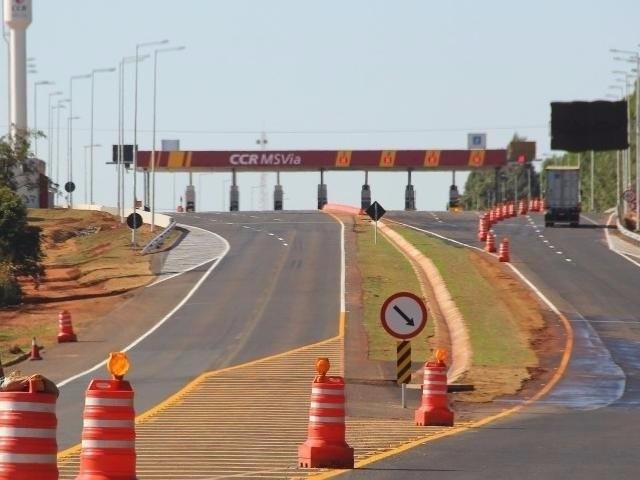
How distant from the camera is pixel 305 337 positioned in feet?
164

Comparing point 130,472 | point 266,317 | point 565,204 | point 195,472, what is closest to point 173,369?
point 266,317

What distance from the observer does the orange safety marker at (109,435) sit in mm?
14492

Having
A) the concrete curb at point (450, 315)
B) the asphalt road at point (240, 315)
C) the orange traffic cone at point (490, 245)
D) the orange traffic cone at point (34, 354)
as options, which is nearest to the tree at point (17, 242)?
the asphalt road at point (240, 315)

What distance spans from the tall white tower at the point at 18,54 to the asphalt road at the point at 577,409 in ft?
212

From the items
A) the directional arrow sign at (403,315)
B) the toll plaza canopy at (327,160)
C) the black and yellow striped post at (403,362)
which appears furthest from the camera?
the toll plaza canopy at (327,160)

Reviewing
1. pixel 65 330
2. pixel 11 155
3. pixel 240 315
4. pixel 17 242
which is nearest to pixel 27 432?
pixel 65 330

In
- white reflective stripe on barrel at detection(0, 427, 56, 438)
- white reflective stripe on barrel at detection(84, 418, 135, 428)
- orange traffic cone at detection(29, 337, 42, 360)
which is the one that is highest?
white reflective stripe on barrel at detection(0, 427, 56, 438)

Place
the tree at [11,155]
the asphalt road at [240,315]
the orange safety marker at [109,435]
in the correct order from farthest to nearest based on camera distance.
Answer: the tree at [11,155] < the asphalt road at [240,315] < the orange safety marker at [109,435]

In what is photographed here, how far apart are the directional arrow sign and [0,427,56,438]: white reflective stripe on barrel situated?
15956 mm

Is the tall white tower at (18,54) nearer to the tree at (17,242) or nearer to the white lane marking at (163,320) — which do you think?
the white lane marking at (163,320)

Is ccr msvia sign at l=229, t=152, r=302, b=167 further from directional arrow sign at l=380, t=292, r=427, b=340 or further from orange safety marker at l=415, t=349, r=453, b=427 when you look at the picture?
orange safety marker at l=415, t=349, r=453, b=427

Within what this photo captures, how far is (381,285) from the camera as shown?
6506cm

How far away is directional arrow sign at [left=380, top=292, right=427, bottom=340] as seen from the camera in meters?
28.4

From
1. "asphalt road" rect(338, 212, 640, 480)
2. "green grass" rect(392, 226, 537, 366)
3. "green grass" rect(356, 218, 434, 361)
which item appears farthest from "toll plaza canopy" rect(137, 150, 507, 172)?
"green grass" rect(392, 226, 537, 366)
